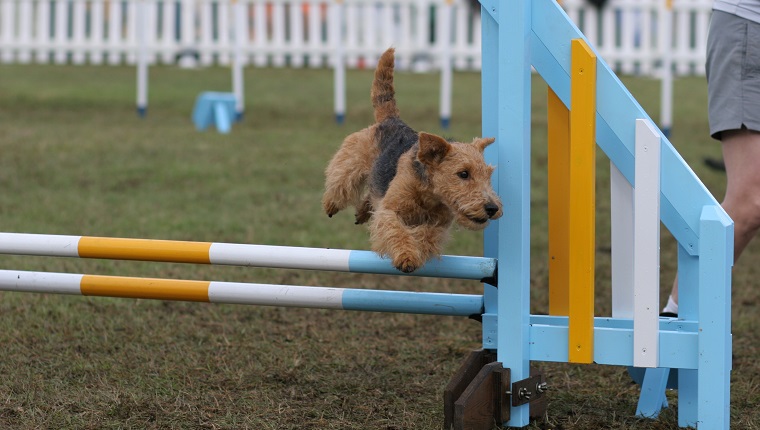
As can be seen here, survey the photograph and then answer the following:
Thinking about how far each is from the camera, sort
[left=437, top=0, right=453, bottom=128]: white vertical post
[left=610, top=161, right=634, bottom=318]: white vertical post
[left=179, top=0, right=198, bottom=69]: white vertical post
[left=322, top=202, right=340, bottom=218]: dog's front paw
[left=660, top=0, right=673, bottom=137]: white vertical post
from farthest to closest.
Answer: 1. [left=179, top=0, right=198, bottom=69]: white vertical post
2. [left=437, top=0, right=453, bottom=128]: white vertical post
3. [left=660, top=0, right=673, bottom=137]: white vertical post
4. [left=322, top=202, right=340, bottom=218]: dog's front paw
5. [left=610, top=161, right=634, bottom=318]: white vertical post

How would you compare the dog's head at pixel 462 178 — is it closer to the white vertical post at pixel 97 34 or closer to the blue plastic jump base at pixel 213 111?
the blue plastic jump base at pixel 213 111

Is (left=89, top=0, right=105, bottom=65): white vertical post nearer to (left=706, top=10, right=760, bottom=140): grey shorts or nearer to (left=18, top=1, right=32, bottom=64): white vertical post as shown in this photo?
(left=18, top=1, right=32, bottom=64): white vertical post

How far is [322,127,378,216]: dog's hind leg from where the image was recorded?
3576 millimetres

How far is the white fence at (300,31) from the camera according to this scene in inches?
526

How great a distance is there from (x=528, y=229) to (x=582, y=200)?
197 mm

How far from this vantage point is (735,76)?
3889 millimetres

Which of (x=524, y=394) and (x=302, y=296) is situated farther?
(x=302, y=296)

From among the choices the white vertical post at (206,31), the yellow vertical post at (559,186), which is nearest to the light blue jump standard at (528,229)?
the yellow vertical post at (559,186)

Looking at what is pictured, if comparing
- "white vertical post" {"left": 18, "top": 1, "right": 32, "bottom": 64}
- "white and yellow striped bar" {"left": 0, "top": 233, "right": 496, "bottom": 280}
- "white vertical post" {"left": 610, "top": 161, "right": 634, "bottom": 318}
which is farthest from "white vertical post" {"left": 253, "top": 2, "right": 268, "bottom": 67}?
"white vertical post" {"left": 610, "top": 161, "right": 634, "bottom": 318}

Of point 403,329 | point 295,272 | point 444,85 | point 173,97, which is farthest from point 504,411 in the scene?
point 173,97

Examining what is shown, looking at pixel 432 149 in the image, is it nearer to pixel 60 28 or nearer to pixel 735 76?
pixel 735 76

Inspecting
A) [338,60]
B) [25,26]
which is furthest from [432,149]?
[25,26]

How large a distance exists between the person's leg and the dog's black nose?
3.79 ft

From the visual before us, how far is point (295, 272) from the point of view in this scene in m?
5.96
